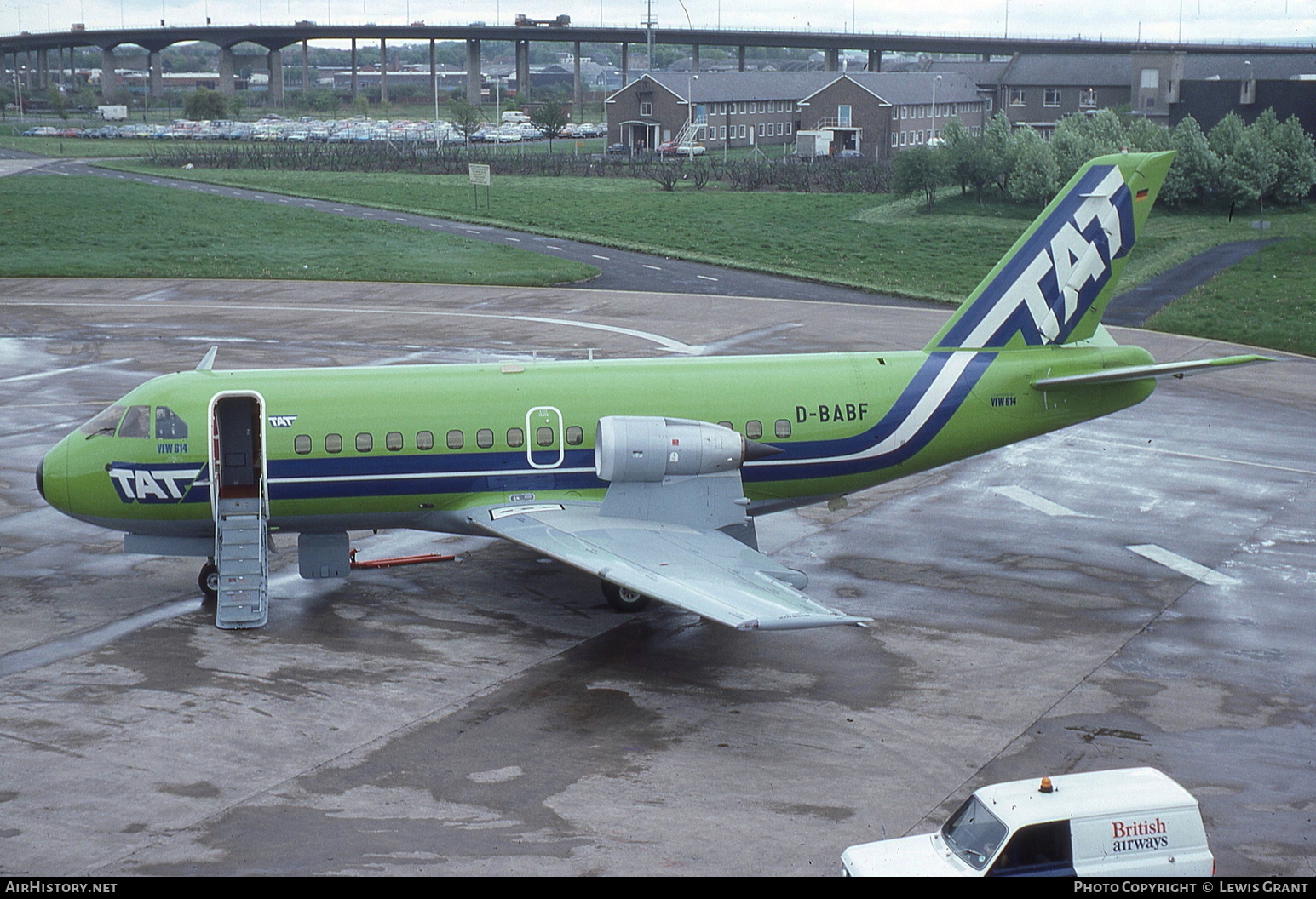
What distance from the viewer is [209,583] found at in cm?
2539

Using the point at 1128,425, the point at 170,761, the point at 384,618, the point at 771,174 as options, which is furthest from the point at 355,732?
the point at 771,174

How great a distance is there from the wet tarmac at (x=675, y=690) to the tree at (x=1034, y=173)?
5348cm

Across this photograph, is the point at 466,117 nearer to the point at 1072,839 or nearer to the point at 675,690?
the point at 675,690

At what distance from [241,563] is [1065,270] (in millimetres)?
17901

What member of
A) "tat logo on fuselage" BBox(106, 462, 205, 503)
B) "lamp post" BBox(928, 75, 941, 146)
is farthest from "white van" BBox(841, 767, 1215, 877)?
"lamp post" BBox(928, 75, 941, 146)

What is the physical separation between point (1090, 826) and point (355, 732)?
1084 cm

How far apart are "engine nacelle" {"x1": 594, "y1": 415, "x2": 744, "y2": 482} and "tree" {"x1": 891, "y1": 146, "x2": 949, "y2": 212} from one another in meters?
69.9

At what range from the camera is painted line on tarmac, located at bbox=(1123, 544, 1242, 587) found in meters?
26.6

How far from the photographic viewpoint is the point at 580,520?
80.8 ft

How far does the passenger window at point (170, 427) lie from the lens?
24.8m

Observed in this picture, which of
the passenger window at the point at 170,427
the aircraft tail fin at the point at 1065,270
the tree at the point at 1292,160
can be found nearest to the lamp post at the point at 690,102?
the tree at the point at 1292,160

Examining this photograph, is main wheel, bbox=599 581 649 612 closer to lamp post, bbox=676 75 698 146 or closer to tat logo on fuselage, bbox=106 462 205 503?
tat logo on fuselage, bbox=106 462 205 503

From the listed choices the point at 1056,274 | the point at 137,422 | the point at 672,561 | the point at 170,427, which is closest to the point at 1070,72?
the point at 1056,274
